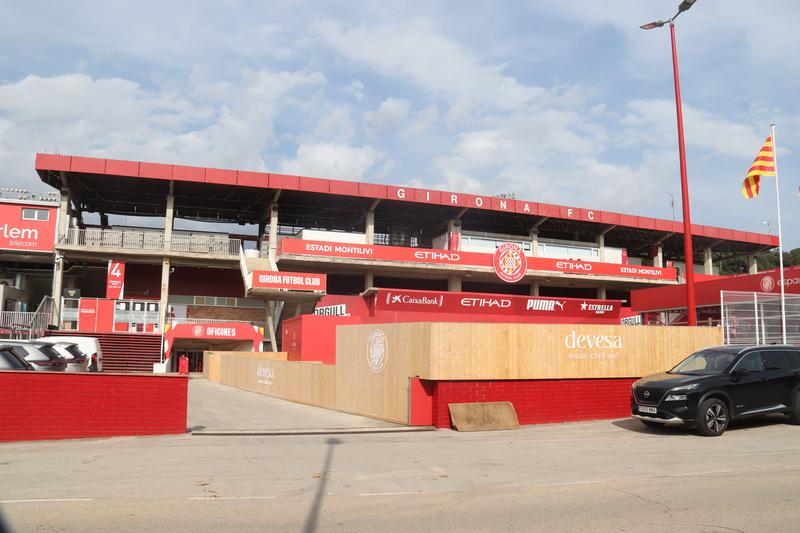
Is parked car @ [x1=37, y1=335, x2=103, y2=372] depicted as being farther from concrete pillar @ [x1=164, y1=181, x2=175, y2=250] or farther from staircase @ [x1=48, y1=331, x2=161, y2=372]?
concrete pillar @ [x1=164, y1=181, x2=175, y2=250]

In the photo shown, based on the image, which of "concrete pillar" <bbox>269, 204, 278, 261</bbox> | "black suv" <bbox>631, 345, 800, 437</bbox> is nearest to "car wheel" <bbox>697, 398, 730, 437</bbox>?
"black suv" <bbox>631, 345, 800, 437</bbox>

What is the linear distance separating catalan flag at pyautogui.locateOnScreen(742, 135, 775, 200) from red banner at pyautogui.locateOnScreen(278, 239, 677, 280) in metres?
28.2

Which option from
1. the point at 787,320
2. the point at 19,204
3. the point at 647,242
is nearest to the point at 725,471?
the point at 787,320

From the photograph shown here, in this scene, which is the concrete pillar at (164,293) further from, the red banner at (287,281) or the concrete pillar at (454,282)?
the concrete pillar at (454,282)

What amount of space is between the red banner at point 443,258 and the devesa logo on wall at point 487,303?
75.0ft

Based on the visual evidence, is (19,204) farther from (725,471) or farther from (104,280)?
(725,471)

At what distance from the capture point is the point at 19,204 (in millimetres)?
41406

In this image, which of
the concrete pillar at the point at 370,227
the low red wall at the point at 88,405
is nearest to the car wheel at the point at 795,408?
the low red wall at the point at 88,405

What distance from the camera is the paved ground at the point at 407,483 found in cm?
656

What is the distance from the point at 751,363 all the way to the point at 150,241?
3857cm

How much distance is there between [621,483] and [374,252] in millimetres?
38347

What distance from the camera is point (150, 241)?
4372cm

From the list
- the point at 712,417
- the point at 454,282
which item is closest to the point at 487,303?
the point at 712,417

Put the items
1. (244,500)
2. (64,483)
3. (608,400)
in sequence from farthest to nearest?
1. (608,400)
2. (64,483)
3. (244,500)
